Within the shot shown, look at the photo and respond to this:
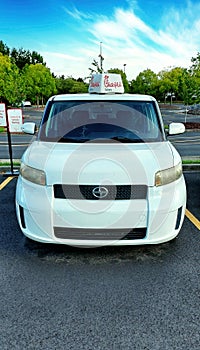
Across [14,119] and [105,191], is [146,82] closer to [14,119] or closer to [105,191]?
[14,119]

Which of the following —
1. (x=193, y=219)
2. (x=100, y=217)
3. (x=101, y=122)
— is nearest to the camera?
(x=100, y=217)

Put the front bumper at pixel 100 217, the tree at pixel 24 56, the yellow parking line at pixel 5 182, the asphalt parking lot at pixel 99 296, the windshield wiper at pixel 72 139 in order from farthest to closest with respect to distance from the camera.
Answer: the tree at pixel 24 56 < the yellow parking line at pixel 5 182 < the windshield wiper at pixel 72 139 < the front bumper at pixel 100 217 < the asphalt parking lot at pixel 99 296

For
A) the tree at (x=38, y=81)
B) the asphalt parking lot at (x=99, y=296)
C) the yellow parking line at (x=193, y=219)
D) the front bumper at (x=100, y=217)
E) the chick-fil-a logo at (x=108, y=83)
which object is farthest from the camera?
the tree at (x=38, y=81)

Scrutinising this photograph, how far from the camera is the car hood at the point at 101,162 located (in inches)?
114

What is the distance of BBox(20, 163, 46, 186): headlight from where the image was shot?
3.00 metres

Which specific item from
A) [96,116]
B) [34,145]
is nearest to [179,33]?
[96,116]

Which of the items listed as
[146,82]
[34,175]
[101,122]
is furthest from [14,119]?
[146,82]

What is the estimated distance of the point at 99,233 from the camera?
2967 millimetres

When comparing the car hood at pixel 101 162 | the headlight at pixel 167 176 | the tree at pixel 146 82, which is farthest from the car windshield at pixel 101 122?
the tree at pixel 146 82

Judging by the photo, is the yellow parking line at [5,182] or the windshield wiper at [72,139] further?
the yellow parking line at [5,182]

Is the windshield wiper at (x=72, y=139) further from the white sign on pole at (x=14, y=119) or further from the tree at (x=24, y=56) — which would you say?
the tree at (x=24, y=56)

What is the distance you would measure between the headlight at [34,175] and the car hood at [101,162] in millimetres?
46

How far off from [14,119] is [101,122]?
11.3ft

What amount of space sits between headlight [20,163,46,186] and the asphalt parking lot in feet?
2.92
